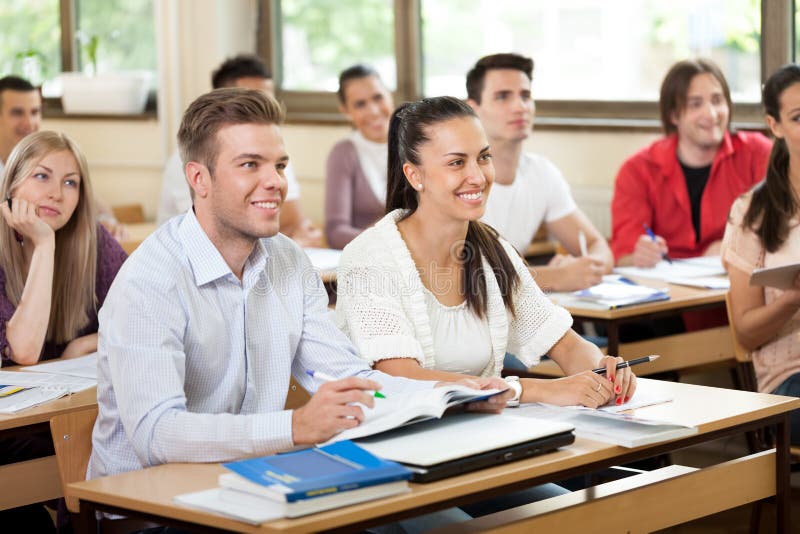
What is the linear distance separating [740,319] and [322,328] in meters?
1.33

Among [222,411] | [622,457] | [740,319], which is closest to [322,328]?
[222,411]

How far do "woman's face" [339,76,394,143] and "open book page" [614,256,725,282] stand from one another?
1.57 metres

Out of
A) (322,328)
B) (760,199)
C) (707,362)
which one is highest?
(760,199)

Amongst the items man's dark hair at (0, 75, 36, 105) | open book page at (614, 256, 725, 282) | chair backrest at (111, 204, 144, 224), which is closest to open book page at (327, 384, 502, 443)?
open book page at (614, 256, 725, 282)

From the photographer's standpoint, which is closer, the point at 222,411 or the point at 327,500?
the point at 327,500

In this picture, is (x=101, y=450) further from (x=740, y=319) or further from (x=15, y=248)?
(x=740, y=319)

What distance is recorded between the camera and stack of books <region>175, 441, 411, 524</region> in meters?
1.60

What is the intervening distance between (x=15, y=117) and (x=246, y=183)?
3338 millimetres

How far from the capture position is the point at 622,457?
1.98m

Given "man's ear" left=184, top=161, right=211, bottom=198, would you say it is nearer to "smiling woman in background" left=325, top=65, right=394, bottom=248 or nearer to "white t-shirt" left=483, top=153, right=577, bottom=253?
"white t-shirt" left=483, top=153, right=577, bottom=253

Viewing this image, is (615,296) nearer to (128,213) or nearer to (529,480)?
(529,480)

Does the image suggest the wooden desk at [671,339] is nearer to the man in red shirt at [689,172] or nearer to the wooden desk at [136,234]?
the man in red shirt at [689,172]

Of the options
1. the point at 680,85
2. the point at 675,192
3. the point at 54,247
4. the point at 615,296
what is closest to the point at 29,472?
the point at 54,247

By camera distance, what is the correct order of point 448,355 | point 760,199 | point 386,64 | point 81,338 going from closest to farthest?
point 448,355 → point 81,338 → point 760,199 → point 386,64
